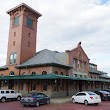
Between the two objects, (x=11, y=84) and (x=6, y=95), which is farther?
(x=11, y=84)

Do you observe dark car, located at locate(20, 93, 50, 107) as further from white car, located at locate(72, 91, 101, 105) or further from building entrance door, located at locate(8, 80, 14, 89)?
building entrance door, located at locate(8, 80, 14, 89)

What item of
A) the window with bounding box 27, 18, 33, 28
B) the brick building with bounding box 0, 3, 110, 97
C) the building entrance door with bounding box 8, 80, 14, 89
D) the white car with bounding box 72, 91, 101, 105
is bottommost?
the white car with bounding box 72, 91, 101, 105

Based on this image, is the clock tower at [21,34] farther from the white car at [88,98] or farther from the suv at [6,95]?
the white car at [88,98]

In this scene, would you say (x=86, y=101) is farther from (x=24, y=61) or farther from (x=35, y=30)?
(x=35, y=30)

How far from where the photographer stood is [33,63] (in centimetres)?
3409

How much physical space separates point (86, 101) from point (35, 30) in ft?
81.5

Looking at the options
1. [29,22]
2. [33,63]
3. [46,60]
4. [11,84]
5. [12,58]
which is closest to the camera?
[46,60]

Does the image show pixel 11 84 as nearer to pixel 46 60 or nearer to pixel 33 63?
pixel 33 63

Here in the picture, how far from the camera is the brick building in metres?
32.0

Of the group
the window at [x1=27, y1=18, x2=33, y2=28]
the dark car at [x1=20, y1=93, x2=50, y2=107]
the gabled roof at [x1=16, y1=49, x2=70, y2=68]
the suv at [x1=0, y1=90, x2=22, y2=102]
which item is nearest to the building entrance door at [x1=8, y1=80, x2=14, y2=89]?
the gabled roof at [x1=16, y1=49, x2=70, y2=68]

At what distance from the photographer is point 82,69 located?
41.2 metres

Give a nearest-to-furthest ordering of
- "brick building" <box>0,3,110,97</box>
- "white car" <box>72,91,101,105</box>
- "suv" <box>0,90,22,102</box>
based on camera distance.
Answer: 1. "white car" <box>72,91,101,105</box>
2. "suv" <box>0,90,22,102</box>
3. "brick building" <box>0,3,110,97</box>

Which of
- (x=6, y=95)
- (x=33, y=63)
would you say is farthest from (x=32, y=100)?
(x=33, y=63)

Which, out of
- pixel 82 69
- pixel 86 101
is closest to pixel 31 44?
pixel 82 69
